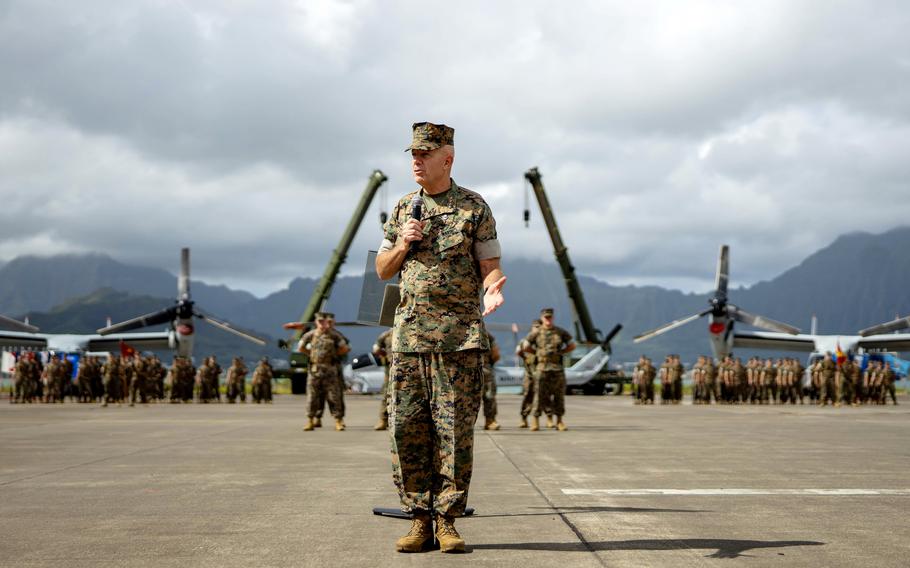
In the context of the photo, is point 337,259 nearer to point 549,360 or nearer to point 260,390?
point 260,390

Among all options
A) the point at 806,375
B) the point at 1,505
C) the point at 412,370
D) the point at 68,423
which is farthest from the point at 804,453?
the point at 806,375

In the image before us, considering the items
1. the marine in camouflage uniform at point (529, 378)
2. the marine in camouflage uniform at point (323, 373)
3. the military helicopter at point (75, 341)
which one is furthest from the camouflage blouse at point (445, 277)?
the military helicopter at point (75, 341)

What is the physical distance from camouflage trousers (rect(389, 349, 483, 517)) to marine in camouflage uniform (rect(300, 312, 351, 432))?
10.4 m

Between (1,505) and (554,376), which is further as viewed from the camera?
(554,376)

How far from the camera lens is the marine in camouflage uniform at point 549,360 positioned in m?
14.7

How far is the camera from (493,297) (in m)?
4.71

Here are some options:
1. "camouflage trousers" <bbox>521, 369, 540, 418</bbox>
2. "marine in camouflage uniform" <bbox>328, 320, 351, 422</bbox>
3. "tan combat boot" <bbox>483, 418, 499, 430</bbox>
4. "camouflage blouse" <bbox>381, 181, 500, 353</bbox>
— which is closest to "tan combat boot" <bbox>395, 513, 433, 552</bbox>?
"camouflage blouse" <bbox>381, 181, 500, 353</bbox>

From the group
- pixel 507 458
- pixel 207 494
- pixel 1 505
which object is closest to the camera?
pixel 1 505

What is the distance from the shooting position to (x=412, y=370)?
477cm

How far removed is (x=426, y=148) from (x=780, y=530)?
113 inches

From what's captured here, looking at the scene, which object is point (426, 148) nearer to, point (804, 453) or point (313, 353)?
point (804, 453)

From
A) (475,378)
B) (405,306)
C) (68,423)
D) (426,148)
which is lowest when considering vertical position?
(68,423)

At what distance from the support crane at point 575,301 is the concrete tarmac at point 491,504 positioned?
35528mm

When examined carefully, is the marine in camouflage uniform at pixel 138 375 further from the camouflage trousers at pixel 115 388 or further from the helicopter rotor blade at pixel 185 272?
the helicopter rotor blade at pixel 185 272
